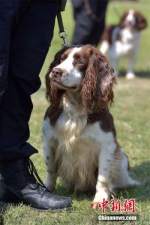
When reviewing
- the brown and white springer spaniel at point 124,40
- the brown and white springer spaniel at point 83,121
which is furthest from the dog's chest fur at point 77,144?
the brown and white springer spaniel at point 124,40

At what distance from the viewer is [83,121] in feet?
12.0

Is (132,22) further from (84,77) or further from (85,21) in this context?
(84,77)

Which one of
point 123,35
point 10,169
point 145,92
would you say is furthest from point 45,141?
point 123,35

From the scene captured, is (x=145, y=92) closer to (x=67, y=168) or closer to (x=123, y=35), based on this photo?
(x=123, y=35)

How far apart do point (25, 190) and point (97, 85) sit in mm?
918

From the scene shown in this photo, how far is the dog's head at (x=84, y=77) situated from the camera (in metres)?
3.54

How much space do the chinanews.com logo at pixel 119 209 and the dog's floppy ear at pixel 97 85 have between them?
2.25 ft

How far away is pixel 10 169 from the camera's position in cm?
340

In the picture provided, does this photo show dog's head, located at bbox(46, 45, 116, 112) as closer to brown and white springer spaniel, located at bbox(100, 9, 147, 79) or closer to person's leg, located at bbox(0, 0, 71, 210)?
person's leg, located at bbox(0, 0, 71, 210)

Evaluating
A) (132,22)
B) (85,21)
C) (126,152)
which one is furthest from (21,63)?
(132,22)

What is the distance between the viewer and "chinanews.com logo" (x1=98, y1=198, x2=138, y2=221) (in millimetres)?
3205

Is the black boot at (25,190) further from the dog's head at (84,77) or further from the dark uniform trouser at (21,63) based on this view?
the dog's head at (84,77)

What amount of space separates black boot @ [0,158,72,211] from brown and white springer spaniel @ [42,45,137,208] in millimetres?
337

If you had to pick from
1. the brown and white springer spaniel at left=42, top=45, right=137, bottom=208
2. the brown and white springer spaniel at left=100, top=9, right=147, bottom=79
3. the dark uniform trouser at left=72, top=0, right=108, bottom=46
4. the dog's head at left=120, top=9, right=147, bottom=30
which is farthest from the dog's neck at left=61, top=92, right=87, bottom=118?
the dog's head at left=120, top=9, right=147, bottom=30
